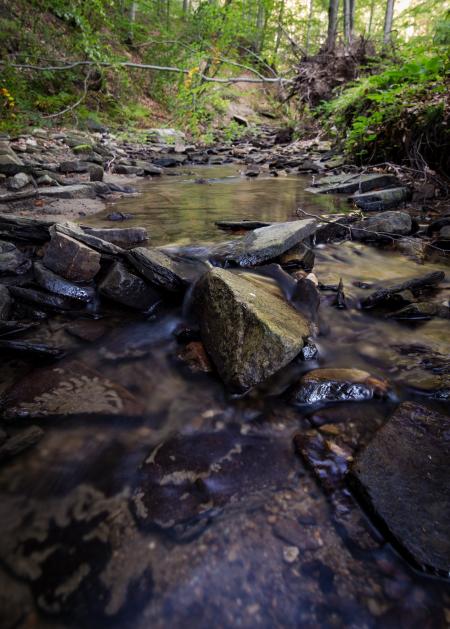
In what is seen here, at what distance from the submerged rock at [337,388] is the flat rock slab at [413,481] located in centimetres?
21

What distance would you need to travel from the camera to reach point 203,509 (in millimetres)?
1319

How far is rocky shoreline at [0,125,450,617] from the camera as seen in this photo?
1.23 metres

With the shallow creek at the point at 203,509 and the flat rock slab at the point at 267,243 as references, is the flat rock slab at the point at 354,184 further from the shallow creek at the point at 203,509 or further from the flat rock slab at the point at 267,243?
the shallow creek at the point at 203,509

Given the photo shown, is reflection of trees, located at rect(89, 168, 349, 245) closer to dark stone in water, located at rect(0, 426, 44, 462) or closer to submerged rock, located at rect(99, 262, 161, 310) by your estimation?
submerged rock, located at rect(99, 262, 161, 310)

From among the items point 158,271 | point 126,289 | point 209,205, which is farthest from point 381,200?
point 126,289

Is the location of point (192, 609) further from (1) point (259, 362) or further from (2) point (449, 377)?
(2) point (449, 377)

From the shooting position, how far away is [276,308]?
7.29 ft

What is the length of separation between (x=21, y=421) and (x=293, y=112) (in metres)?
15.4

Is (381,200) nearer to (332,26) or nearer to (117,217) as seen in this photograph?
(117,217)

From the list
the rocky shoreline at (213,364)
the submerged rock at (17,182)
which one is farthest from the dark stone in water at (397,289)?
the submerged rock at (17,182)

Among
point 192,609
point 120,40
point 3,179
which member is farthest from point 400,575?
point 120,40

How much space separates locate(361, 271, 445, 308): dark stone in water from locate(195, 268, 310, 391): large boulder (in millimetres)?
770

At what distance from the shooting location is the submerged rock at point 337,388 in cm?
181

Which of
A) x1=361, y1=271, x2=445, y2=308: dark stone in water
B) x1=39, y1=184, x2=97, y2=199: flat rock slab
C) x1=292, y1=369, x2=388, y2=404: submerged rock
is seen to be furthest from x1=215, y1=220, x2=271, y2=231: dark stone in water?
x1=39, y1=184, x2=97, y2=199: flat rock slab
